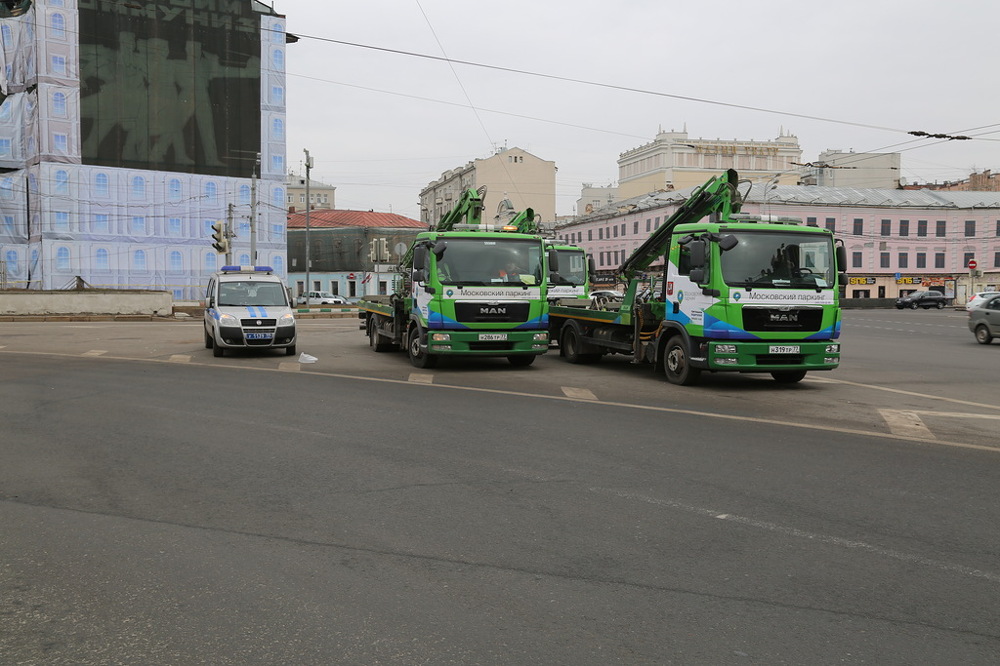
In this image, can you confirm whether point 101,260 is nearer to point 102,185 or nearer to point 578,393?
point 102,185

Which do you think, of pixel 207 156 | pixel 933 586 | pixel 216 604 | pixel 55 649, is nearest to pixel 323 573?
pixel 216 604

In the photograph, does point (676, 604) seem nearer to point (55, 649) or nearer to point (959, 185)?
point (55, 649)

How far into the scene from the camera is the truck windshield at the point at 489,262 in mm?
15766

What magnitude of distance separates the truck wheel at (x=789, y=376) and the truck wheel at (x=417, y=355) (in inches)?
245

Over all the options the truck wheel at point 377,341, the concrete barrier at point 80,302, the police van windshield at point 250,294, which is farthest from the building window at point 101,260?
the truck wheel at point 377,341

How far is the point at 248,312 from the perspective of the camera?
1928cm

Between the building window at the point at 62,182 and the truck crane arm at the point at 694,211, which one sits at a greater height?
the building window at the point at 62,182

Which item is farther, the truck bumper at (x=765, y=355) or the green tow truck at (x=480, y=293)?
the green tow truck at (x=480, y=293)

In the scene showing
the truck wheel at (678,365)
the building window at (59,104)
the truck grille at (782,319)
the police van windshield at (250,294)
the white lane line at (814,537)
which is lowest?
the white lane line at (814,537)

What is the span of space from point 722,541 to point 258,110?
198 ft

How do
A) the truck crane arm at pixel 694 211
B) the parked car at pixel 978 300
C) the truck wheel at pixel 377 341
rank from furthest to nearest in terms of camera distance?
the parked car at pixel 978 300, the truck wheel at pixel 377 341, the truck crane arm at pixel 694 211

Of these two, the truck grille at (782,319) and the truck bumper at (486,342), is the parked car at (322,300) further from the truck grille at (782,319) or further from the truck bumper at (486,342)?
the truck grille at (782,319)

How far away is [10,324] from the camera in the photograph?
111 ft

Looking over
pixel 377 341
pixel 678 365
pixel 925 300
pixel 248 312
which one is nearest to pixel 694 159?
pixel 925 300
